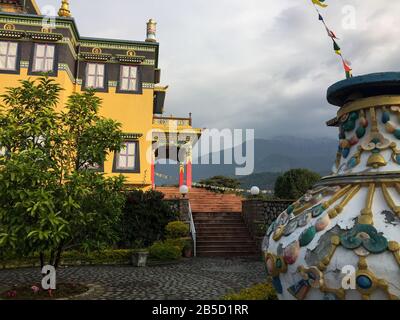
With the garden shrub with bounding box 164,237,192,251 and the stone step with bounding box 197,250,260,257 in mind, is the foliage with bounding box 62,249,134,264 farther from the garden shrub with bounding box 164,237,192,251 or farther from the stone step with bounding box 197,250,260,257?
the stone step with bounding box 197,250,260,257

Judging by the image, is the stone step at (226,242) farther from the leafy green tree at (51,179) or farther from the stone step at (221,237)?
the leafy green tree at (51,179)

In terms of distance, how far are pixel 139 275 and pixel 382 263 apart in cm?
956

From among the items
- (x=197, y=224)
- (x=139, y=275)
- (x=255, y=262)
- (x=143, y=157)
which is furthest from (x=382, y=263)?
(x=143, y=157)

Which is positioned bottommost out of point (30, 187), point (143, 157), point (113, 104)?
point (30, 187)

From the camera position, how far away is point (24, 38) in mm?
18641

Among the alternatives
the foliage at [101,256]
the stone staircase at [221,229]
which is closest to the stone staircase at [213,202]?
the stone staircase at [221,229]

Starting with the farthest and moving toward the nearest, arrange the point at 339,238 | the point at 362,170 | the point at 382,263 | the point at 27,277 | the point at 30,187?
1. the point at 27,277
2. the point at 30,187
3. the point at 362,170
4. the point at 339,238
5. the point at 382,263

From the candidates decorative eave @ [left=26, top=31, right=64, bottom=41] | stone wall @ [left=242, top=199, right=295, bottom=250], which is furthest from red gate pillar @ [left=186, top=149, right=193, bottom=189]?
decorative eave @ [left=26, top=31, right=64, bottom=41]

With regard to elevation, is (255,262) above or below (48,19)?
below

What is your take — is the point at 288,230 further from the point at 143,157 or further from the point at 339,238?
the point at 143,157

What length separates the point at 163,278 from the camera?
34.2 feet

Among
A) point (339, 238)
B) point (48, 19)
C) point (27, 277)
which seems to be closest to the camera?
point (339, 238)

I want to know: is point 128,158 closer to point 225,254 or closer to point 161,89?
point 161,89

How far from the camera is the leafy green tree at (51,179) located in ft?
23.5
